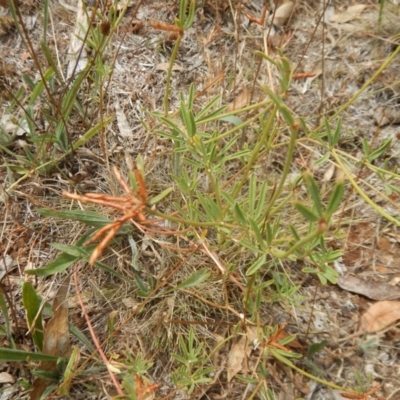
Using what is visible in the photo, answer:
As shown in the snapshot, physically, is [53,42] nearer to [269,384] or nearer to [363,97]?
[363,97]

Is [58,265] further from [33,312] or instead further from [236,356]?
[236,356]

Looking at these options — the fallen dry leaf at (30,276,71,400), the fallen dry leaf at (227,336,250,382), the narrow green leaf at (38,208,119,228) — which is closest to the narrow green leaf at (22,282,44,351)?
the fallen dry leaf at (30,276,71,400)

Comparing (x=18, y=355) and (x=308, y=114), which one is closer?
(x=18, y=355)

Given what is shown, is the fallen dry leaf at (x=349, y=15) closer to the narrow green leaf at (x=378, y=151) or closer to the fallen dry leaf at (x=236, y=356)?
the narrow green leaf at (x=378, y=151)

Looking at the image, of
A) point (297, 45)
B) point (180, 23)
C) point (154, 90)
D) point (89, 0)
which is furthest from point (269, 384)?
point (89, 0)

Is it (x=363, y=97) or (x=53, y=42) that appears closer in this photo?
(x=363, y=97)

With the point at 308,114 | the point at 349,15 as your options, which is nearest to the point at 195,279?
the point at 308,114
